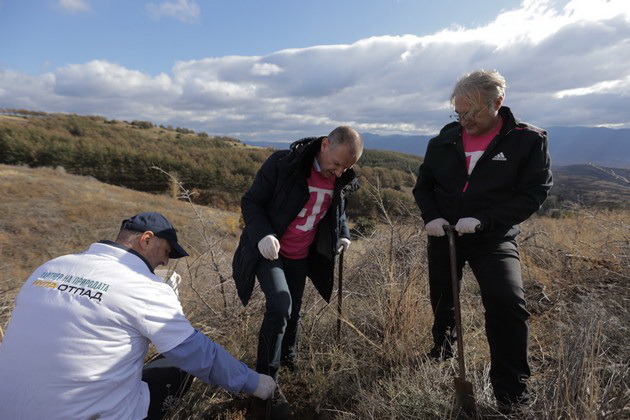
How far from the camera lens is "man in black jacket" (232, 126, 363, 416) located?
2.12m

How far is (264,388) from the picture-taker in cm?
188

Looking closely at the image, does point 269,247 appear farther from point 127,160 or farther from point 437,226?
point 127,160

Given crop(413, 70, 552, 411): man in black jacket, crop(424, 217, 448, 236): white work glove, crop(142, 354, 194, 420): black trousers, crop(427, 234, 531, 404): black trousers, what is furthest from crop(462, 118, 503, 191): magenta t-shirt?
crop(142, 354, 194, 420): black trousers

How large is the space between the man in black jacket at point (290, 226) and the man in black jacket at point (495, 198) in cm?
62

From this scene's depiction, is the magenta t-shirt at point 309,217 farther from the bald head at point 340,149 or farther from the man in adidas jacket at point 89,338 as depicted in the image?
the man in adidas jacket at point 89,338

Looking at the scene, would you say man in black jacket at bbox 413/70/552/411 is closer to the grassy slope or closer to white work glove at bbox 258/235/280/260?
white work glove at bbox 258/235/280/260

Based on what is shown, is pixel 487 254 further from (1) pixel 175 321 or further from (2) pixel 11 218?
(2) pixel 11 218

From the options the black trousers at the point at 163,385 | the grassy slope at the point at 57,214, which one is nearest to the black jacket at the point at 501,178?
the black trousers at the point at 163,385

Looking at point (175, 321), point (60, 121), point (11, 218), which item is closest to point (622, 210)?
point (175, 321)

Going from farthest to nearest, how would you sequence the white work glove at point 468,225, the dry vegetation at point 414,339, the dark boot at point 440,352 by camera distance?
the dark boot at point 440,352 → the white work glove at point 468,225 → the dry vegetation at point 414,339

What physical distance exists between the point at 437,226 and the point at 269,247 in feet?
3.36

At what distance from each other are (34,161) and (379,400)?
43511 mm

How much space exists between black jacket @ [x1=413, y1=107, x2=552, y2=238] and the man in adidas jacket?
1.64 m

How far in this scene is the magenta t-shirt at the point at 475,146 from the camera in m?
2.15
